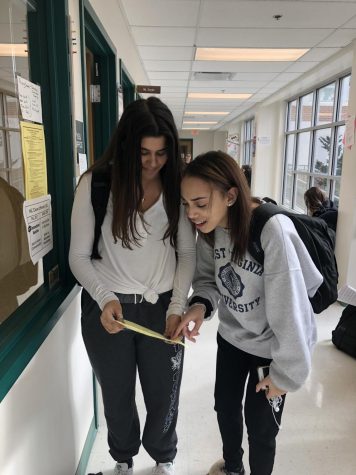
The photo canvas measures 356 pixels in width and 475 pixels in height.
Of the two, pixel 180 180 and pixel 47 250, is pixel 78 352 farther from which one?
pixel 180 180

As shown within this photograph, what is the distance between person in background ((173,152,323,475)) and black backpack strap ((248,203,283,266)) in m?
0.02

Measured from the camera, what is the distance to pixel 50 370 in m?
1.25

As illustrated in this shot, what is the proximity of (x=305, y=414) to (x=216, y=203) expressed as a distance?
1682mm

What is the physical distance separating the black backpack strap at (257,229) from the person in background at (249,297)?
2 centimetres

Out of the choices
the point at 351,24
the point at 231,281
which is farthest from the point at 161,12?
the point at 231,281

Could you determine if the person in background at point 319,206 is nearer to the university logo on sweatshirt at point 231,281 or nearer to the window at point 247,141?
the university logo on sweatshirt at point 231,281

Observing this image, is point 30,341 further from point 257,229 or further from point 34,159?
point 257,229

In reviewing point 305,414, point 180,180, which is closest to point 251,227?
point 180,180

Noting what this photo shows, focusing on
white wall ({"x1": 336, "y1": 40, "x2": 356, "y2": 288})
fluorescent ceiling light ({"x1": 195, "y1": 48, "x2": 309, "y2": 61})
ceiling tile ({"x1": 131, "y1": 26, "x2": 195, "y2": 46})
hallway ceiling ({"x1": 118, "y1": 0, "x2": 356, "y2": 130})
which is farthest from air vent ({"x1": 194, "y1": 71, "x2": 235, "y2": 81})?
white wall ({"x1": 336, "y1": 40, "x2": 356, "y2": 288})

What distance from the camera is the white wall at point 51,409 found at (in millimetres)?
972

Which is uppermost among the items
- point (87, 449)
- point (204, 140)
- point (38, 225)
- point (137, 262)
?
point (204, 140)

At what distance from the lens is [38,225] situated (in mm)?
1237

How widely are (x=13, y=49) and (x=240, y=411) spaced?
1542 mm

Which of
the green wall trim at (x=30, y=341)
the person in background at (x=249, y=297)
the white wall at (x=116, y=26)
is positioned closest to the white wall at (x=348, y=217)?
the white wall at (x=116, y=26)
